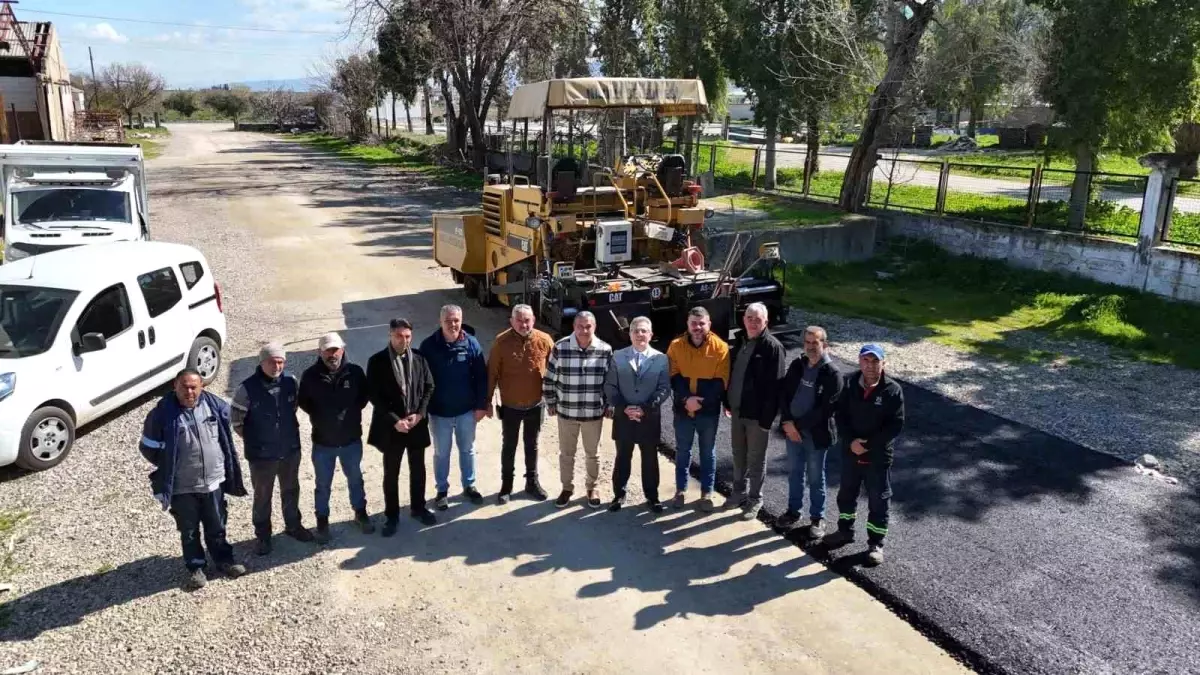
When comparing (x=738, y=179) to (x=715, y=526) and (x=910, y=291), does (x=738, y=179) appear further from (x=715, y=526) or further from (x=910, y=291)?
(x=715, y=526)

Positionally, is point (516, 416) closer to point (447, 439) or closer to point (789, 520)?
point (447, 439)

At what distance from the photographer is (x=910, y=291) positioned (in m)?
14.1

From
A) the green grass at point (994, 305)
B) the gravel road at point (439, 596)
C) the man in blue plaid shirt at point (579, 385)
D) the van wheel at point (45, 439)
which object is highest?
the man in blue plaid shirt at point (579, 385)

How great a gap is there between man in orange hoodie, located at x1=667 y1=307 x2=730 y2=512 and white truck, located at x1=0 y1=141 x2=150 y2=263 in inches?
385

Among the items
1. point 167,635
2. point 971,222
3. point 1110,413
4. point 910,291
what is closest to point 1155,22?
point 971,222

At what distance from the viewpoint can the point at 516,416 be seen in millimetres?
6469

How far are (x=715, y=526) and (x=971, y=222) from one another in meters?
11.3

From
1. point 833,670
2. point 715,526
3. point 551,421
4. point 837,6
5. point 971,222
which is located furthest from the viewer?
point 837,6

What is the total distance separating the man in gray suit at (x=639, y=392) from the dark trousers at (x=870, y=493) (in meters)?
1.35

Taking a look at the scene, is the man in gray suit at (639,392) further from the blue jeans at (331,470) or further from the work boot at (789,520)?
the blue jeans at (331,470)

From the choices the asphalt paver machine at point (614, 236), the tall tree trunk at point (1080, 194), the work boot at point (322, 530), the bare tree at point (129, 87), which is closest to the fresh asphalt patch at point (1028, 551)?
the asphalt paver machine at point (614, 236)

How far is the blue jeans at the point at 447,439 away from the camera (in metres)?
6.33

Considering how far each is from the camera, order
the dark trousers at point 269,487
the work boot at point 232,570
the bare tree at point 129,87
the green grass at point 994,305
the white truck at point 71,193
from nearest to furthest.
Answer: the work boot at point 232,570, the dark trousers at point 269,487, the green grass at point 994,305, the white truck at point 71,193, the bare tree at point 129,87

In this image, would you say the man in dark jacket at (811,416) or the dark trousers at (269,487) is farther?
the man in dark jacket at (811,416)
